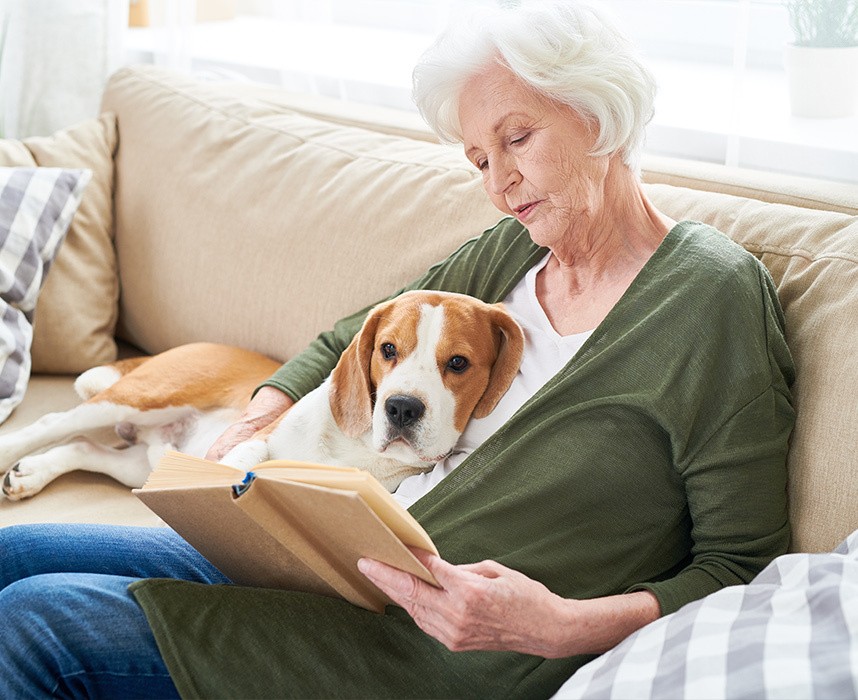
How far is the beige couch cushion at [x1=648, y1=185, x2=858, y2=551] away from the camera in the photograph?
1346 millimetres

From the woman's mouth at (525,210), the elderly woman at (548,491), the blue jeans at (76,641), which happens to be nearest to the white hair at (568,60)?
the elderly woman at (548,491)

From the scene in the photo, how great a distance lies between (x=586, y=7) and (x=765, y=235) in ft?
1.38

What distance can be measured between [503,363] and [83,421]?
3.15ft

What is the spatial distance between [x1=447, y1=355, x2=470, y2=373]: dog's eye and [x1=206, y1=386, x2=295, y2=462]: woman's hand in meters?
0.42

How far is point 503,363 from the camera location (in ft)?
5.09

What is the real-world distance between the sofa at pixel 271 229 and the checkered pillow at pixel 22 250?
3.6 inches

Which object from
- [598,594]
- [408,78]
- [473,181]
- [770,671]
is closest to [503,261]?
[473,181]

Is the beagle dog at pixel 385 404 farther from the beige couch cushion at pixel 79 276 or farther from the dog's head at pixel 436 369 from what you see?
the beige couch cushion at pixel 79 276

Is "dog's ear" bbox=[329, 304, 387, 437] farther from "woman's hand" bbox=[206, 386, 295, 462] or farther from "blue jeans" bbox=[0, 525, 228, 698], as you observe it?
"blue jeans" bbox=[0, 525, 228, 698]

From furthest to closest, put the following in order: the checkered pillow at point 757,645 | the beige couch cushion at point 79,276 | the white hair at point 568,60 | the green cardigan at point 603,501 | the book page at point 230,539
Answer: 1. the beige couch cushion at point 79,276
2. the white hair at point 568,60
3. the green cardigan at point 603,501
4. the book page at point 230,539
5. the checkered pillow at point 757,645

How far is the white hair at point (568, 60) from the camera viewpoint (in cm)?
143

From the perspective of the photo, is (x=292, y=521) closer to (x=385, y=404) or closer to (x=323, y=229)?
(x=385, y=404)

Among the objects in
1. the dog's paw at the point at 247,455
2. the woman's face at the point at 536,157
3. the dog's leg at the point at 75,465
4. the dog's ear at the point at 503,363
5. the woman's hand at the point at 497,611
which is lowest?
the dog's leg at the point at 75,465

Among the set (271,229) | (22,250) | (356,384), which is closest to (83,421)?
(22,250)
